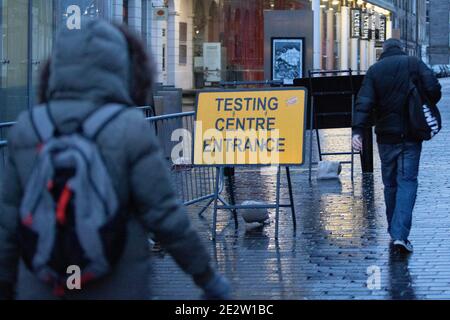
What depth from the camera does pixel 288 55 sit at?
24500 millimetres

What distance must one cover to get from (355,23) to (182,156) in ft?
183

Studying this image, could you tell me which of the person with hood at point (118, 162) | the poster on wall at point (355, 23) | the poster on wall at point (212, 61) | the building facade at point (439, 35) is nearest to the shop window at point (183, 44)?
the poster on wall at point (212, 61)

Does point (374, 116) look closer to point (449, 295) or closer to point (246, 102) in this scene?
point (246, 102)

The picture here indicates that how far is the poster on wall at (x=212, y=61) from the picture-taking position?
45.2 m

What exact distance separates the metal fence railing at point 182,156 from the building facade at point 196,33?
149 cm

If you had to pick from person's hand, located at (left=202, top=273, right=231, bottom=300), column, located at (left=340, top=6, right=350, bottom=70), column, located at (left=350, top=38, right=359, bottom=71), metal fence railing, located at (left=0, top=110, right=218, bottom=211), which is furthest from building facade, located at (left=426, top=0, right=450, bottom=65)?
person's hand, located at (left=202, top=273, right=231, bottom=300)

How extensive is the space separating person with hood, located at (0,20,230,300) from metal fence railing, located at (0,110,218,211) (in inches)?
298

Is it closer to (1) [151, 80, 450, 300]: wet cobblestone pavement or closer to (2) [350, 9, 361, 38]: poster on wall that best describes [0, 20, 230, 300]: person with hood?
(1) [151, 80, 450, 300]: wet cobblestone pavement

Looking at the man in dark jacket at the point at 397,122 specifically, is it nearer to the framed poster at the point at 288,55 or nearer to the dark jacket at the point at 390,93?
the dark jacket at the point at 390,93

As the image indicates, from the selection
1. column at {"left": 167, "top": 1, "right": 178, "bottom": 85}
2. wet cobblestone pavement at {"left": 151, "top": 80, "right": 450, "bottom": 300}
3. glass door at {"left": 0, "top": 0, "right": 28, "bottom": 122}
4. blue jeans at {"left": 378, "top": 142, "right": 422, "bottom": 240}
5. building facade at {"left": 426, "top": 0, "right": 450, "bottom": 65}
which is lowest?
wet cobblestone pavement at {"left": 151, "top": 80, "right": 450, "bottom": 300}

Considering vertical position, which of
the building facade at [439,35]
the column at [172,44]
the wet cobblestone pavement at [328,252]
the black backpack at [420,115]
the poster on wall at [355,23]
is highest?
the building facade at [439,35]

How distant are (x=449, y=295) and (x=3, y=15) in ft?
36.3

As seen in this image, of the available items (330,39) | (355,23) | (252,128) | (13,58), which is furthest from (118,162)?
(355,23)

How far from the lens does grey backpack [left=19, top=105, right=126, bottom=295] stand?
142 inches
